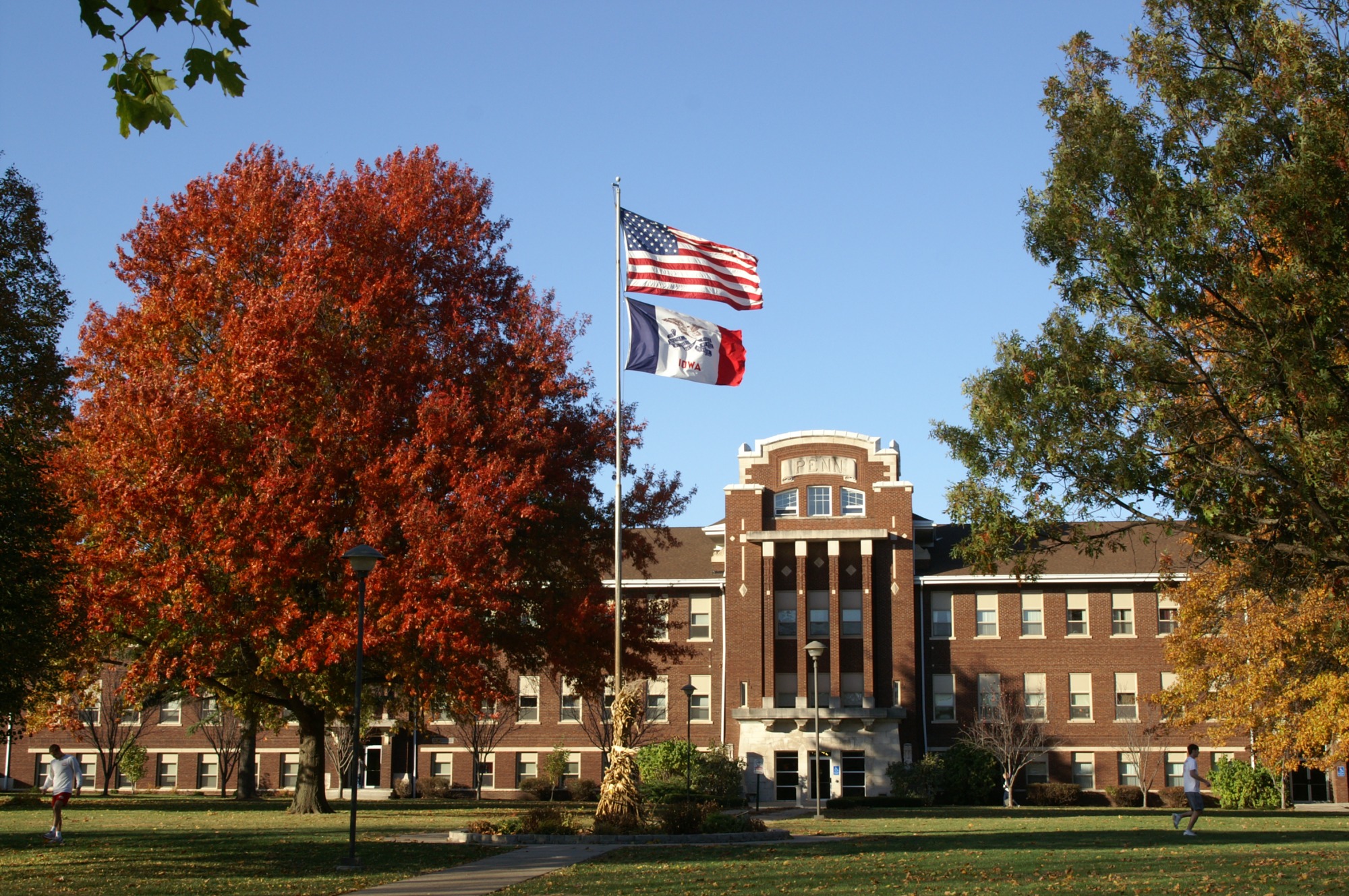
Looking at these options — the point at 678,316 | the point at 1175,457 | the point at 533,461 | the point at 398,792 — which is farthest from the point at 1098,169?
the point at 398,792

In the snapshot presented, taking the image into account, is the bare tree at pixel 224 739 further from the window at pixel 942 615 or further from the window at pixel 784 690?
the window at pixel 942 615

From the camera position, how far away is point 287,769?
59.3 metres

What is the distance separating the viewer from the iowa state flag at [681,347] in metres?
22.4

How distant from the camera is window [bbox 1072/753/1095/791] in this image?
53.5 m

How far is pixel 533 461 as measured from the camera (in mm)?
25625

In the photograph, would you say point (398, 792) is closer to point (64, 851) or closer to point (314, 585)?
point (314, 585)

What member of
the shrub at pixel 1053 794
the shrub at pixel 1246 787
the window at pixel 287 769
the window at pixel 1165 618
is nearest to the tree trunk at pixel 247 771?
the window at pixel 287 769

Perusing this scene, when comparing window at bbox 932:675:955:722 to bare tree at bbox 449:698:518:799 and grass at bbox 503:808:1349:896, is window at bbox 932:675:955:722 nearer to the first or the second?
bare tree at bbox 449:698:518:799

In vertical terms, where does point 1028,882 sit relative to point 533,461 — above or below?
below

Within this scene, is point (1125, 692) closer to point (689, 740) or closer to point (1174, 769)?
point (1174, 769)

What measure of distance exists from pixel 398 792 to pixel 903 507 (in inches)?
999

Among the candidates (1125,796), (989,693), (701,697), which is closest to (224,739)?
(701,697)

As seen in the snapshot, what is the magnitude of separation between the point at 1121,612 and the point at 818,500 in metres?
14.2

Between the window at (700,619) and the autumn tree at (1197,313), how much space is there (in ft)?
132
